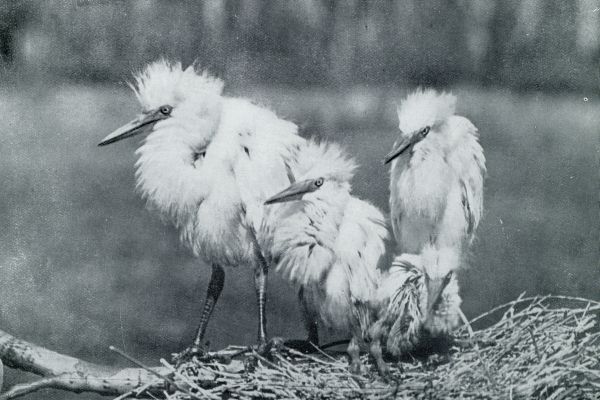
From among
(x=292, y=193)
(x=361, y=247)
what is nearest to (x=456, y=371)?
(x=361, y=247)

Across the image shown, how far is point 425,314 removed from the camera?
2199 millimetres

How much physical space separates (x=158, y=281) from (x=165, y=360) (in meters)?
0.26

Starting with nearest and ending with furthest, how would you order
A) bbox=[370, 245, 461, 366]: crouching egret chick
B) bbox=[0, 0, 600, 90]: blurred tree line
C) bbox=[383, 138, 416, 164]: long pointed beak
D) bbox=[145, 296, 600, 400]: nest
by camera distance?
bbox=[145, 296, 600, 400]: nest < bbox=[370, 245, 461, 366]: crouching egret chick < bbox=[383, 138, 416, 164]: long pointed beak < bbox=[0, 0, 600, 90]: blurred tree line

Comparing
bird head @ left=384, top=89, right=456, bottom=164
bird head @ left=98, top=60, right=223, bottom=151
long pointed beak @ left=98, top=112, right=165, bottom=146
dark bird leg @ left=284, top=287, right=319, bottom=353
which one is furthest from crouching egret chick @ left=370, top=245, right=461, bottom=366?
long pointed beak @ left=98, top=112, right=165, bottom=146

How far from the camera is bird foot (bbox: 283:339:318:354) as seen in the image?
2.38 metres

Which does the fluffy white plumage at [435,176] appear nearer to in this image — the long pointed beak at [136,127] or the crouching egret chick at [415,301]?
the crouching egret chick at [415,301]

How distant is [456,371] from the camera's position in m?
2.11

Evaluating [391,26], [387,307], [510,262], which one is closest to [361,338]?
[387,307]

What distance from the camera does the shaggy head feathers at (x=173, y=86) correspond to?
2.34 metres

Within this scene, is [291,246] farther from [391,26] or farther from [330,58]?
[391,26]

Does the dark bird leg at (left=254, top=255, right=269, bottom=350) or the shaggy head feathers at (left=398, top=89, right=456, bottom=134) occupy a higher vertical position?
the shaggy head feathers at (left=398, top=89, right=456, bottom=134)

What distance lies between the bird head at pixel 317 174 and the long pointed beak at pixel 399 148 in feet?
0.36

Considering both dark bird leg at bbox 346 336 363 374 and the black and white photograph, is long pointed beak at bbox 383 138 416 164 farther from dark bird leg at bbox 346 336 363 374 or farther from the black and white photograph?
dark bird leg at bbox 346 336 363 374

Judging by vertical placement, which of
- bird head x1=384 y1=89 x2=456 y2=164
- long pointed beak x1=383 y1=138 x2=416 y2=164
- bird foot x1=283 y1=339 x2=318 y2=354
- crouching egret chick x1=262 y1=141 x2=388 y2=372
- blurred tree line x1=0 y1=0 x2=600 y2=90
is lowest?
bird foot x1=283 y1=339 x2=318 y2=354
